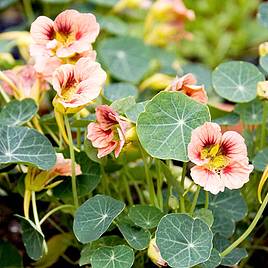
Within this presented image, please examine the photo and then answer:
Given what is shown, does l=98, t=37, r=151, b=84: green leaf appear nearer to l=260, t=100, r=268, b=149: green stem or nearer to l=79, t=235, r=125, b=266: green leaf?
l=260, t=100, r=268, b=149: green stem

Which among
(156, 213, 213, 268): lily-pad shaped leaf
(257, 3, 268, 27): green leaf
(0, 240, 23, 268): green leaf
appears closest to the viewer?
(156, 213, 213, 268): lily-pad shaped leaf

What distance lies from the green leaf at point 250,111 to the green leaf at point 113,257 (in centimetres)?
40

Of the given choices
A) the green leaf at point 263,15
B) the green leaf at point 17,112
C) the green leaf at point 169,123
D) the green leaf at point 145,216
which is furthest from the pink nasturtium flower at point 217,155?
the green leaf at point 263,15

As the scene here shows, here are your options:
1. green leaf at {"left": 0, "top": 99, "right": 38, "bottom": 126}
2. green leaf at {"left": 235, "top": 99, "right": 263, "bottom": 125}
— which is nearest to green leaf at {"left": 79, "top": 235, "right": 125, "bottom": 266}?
green leaf at {"left": 0, "top": 99, "right": 38, "bottom": 126}

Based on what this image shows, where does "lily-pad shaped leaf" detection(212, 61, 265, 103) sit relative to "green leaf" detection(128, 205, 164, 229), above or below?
above

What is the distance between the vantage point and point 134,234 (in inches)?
43.1

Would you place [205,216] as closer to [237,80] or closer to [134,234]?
[134,234]

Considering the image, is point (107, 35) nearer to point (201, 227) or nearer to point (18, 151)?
point (18, 151)

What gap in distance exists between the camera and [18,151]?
1126 millimetres

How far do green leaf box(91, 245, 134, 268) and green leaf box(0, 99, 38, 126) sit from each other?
0.29 meters

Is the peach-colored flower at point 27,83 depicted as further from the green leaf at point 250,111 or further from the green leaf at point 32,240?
the green leaf at point 250,111

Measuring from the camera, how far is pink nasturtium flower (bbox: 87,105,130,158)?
42.2 inches

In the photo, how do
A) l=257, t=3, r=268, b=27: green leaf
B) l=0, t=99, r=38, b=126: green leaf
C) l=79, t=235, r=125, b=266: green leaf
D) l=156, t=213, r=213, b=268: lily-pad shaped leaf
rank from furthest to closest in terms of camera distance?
1. l=257, t=3, r=268, b=27: green leaf
2. l=0, t=99, r=38, b=126: green leaf
3. l=79, t=235, r=125, b=266: green leaf
4. l=156, t=213, r=213, b=268: lily-pad shaped leaf

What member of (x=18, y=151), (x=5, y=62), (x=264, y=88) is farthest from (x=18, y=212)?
(x=264, y=88)
